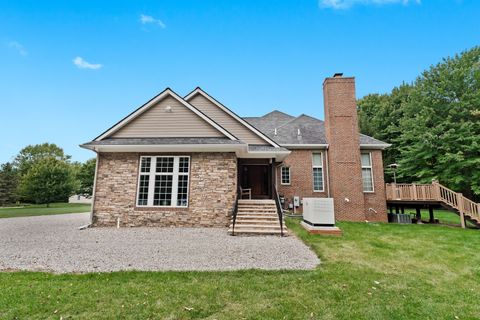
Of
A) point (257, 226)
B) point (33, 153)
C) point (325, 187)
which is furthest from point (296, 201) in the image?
point (33, 153)

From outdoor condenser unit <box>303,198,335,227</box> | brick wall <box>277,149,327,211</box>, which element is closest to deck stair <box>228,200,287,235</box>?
outdoor condenser unit <box>303,198,335,227</box>

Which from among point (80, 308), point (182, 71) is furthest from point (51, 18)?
point (80, 308)

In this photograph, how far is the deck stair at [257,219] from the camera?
8.09 m

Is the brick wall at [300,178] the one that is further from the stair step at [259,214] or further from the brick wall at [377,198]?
the stair step at [259,214]

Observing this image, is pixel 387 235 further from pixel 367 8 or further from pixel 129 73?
pixel 129 73

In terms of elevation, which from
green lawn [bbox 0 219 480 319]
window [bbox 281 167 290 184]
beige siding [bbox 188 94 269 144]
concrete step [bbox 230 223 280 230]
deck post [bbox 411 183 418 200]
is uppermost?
beige siding [bbox 188 94 269 144]

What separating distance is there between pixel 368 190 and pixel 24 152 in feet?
207

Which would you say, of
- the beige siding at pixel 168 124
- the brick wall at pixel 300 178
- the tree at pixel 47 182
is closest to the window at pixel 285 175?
the brick wall at pixel 300 178

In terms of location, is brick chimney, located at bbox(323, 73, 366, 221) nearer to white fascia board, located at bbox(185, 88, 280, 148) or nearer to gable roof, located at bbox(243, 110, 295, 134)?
white fascia board, located at bbox(185, 88, 280, 148)

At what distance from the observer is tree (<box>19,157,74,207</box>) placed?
27.1 m

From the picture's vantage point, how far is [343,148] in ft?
43.7

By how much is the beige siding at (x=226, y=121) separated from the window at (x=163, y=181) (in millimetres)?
3405

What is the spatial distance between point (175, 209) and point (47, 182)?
1125 inches

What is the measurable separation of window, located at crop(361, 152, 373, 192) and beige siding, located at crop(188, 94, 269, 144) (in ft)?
23.9
